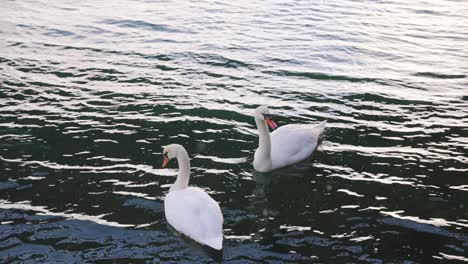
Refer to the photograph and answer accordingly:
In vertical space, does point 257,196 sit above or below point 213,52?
below

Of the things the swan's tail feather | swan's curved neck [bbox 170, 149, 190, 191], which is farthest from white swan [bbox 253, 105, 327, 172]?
the swan's tail feather

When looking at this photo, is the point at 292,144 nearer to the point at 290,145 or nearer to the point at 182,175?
the point at 290,145

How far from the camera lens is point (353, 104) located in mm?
17750

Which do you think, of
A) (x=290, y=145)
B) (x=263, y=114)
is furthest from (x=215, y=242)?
(x=290, y=145)

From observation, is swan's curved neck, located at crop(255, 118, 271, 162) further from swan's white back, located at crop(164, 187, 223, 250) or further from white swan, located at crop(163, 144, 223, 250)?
swan's white back, located at crop(164, 187, 223, 250)

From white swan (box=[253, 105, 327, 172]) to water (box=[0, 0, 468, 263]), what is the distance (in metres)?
0.27

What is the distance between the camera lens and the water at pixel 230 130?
11438 millimetres

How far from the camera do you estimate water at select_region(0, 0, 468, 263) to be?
37.5 ft

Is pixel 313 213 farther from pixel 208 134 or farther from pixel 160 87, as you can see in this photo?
pixel 160 87

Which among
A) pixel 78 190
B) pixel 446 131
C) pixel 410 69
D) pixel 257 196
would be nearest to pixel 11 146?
pixel 78 190

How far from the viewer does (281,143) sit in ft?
48.3

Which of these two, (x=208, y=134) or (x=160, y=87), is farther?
(x=160, y=87)

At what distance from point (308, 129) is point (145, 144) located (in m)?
3.36

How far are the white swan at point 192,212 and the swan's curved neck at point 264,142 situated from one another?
82.9 inches
